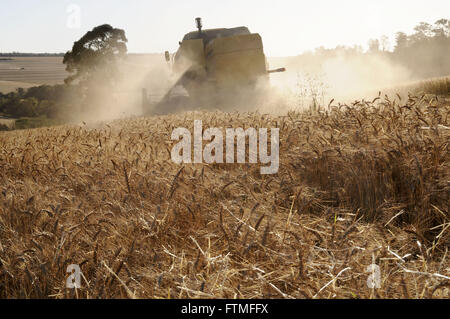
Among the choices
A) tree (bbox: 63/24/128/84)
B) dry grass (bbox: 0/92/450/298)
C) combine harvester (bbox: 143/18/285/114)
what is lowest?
dry grass (bbox: 0/92/450/298)

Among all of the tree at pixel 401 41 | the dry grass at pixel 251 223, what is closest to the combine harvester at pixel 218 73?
the dry grass at pixel 251 223

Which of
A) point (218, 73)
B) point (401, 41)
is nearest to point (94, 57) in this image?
point (218, 73)

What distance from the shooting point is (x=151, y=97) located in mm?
14266

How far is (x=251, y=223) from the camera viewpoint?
6.73ft

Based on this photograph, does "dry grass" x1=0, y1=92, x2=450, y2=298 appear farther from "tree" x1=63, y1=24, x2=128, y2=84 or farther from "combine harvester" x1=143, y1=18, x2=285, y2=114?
"tree" x1=63, y1=24, x2=128, y2=84

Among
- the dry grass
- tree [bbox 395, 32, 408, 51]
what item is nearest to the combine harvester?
the dry grass

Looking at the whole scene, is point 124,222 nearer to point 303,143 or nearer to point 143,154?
point 143,154

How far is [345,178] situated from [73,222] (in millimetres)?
1888

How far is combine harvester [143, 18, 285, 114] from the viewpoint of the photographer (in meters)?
12.3

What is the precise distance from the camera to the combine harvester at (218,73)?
12258mm

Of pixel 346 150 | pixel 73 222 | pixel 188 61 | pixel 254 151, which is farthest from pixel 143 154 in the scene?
pixel 188 61

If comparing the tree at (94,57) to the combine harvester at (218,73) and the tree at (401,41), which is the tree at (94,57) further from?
the tree at (401,41)

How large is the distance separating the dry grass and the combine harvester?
28.3ft

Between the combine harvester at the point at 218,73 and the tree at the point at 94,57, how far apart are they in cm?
916
